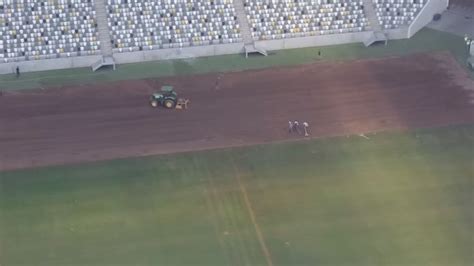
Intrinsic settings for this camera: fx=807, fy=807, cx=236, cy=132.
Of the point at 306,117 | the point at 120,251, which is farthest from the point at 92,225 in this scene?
the point at 306,117

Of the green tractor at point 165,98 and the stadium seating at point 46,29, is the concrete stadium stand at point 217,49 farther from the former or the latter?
the green tractor at point 165,98

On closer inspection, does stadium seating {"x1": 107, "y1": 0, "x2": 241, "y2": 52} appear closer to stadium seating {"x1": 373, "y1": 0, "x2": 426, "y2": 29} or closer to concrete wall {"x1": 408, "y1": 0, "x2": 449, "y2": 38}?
stadium seating {"x1": 373, "y1": 0, "x2": 426, "y2": 29}

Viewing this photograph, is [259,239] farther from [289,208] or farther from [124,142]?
[124,142]

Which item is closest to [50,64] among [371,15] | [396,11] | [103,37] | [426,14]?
[103,37]

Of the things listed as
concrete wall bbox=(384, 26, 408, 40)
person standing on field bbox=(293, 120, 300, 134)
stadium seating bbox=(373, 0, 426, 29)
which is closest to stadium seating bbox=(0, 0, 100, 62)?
person standing on field bbox=(293, 120, 300, 134)

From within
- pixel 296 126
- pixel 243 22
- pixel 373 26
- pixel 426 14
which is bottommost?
pixel 296 126

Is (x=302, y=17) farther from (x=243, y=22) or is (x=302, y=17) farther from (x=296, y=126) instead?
(x=296, y=126)
